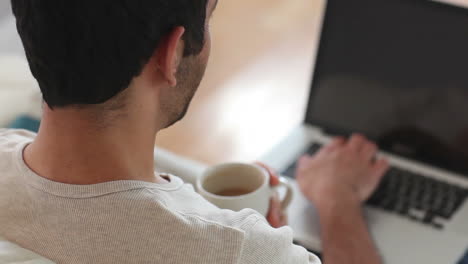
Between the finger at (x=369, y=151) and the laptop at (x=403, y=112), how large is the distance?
0.03 m

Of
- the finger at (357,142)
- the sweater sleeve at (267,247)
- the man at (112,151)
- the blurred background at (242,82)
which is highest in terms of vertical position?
the man at (112,151)

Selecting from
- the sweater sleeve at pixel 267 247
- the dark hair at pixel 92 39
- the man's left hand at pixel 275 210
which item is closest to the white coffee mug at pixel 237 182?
the man's left hand at pixel 275 210

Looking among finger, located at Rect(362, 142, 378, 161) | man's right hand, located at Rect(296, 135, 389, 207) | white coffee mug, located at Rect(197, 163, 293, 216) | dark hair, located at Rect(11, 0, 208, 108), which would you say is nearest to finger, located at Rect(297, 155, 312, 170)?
man's right hand, located at Rect(296, 135, 389, 207)

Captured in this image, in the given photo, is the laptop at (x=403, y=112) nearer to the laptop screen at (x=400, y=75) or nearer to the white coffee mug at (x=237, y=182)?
the laptop screen at (x=400, y=75)

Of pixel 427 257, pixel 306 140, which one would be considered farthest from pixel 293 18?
pixel 427 257

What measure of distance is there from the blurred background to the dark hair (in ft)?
2.28

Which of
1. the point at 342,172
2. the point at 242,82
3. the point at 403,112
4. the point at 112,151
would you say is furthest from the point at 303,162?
the point at 112,151

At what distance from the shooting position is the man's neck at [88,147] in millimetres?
561

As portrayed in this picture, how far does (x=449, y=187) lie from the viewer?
106cm

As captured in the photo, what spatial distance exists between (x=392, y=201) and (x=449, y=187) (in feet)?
0.38

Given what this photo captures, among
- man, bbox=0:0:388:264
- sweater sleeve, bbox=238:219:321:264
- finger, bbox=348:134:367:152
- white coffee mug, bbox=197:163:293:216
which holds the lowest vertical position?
finger, bbox=348:134:367:152

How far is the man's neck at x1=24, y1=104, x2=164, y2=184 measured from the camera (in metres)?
0.56

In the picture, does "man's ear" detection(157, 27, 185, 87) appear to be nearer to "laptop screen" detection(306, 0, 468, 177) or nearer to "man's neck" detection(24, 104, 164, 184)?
"man's neck" detection(24, 104, 164, 184)

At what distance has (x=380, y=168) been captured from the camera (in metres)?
1.08
